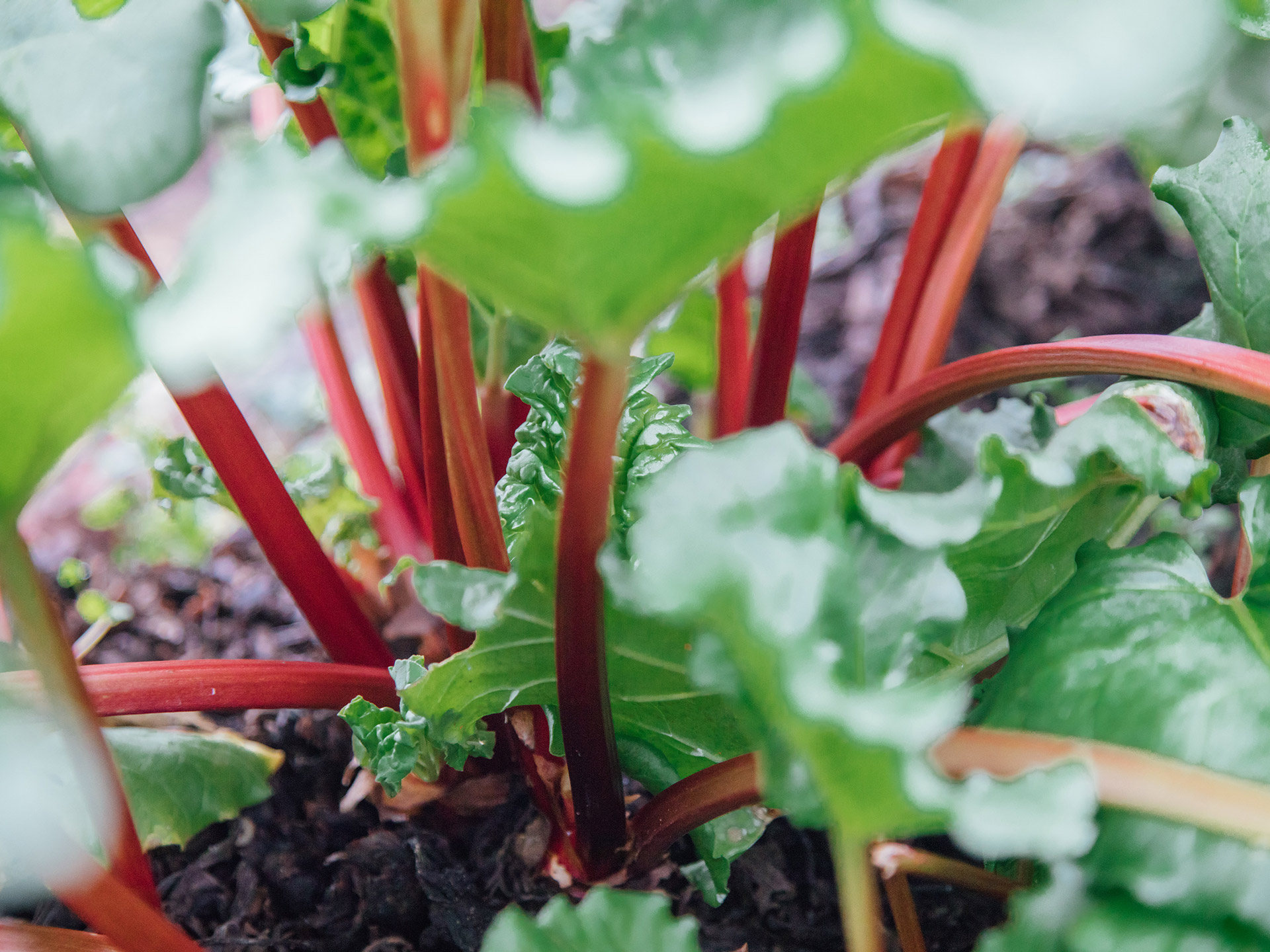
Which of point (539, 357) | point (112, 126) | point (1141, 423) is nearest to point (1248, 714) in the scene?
point (1141, 423)

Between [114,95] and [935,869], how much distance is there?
0.49 metres

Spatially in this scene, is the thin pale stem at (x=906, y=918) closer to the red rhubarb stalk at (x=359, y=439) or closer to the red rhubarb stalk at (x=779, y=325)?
the red rhubarb stalk at (x=779, y=325)

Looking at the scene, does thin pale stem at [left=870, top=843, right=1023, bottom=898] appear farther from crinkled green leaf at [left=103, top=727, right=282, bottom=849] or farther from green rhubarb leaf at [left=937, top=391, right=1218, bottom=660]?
crinkled green leaf at [left=103, top=727, right=282, bottom=849]

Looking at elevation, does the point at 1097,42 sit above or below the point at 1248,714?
above

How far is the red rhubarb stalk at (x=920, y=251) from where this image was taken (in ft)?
2.62

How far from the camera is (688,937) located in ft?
1.21

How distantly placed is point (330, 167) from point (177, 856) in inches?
24.6

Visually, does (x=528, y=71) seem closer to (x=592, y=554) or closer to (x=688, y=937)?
(x=592, y=554)

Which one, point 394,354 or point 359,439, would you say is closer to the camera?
point 394,354

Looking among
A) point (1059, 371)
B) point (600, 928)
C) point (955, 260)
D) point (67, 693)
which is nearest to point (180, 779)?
point (67, 693)

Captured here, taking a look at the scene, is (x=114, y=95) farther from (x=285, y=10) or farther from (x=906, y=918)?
(x=906, y=918)

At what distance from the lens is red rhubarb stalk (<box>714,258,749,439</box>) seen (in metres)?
0.85

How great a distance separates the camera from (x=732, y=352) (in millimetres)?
865

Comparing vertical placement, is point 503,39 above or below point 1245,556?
above
